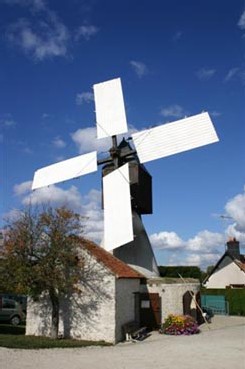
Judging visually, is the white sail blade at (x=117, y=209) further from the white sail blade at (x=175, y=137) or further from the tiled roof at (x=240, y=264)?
the tiled roof at (x=240, y=264)

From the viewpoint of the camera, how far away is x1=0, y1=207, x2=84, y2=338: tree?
67.9ft

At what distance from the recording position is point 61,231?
21625 mm

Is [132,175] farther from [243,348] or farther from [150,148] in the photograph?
[243,348]

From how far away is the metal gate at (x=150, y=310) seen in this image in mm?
25844

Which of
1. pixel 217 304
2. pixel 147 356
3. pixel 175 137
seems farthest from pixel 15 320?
A: pixel 217 304

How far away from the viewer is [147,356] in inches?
665

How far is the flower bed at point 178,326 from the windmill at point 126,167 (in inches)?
141

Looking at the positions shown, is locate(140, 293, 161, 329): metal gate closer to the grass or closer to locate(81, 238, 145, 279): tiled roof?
locate(81, 238, 145, 279): tiled roof

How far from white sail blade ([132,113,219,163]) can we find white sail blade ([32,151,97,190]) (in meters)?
2.78

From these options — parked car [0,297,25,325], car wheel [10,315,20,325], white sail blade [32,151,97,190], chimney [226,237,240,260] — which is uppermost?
white sail blade [32,151,97,190]

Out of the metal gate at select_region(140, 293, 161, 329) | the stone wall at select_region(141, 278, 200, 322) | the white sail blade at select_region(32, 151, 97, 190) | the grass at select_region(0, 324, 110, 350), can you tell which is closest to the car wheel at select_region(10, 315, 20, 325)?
the white sail blade at select_region(32, 151, 97, 190)

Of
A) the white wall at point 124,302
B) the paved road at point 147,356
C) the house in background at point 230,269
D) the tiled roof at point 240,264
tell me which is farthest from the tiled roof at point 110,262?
the house in background at point 230,269

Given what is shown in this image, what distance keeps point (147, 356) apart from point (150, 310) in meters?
9.24

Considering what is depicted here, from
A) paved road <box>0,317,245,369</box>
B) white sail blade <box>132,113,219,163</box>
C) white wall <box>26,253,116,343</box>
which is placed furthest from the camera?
white sail blade <box>132,113,219,163</box>
